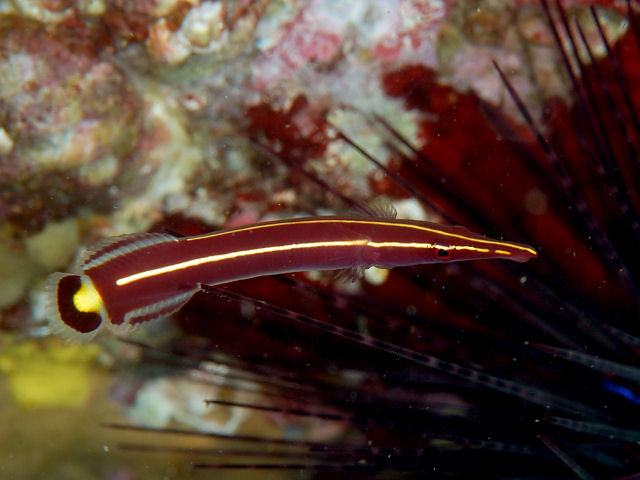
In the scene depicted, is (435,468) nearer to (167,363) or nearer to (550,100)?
(167,363)

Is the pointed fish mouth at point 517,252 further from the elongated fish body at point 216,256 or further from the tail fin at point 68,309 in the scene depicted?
the tail fin at point 68,309

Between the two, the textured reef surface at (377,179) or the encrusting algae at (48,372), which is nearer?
the textured reef surface at (377,179)

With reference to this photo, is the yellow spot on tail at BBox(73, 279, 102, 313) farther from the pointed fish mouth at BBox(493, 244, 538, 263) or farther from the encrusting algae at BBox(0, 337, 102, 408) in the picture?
the encrusting algae at BBox(0, 337, 102, 408)

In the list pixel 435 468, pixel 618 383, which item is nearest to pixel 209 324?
pixel 435 468

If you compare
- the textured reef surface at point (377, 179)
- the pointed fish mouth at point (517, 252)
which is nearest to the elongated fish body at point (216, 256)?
the pointed fish mouth at point (517, 252)

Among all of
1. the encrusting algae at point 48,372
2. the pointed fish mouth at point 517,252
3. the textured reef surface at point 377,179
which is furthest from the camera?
the encrusting algae at point 48,372

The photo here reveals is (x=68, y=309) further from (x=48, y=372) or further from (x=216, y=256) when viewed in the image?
(x=48, y=372)

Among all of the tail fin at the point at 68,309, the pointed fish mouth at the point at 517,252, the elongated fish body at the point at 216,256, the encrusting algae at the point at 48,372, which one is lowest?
the encrusting algae at the point at 48,372
